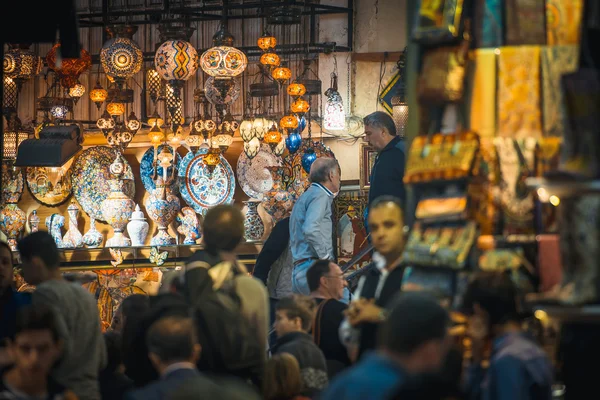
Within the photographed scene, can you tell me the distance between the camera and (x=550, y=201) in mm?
4176

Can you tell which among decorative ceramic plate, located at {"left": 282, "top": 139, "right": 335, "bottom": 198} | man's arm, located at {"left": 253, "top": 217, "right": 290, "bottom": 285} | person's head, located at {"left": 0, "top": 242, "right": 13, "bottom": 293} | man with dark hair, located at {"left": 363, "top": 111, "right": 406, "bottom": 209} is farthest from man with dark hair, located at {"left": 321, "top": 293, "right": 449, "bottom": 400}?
decorative ceramic plate, located at {"left": 282, "top": 139, "right": 335, "bottom": 198}

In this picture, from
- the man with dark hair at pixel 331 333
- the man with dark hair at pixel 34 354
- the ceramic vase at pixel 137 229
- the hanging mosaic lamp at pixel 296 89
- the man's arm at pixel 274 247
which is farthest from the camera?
the ceramic vase at pixel 137 229

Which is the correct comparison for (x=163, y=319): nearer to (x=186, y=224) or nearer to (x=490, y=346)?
(x=490, y=346)

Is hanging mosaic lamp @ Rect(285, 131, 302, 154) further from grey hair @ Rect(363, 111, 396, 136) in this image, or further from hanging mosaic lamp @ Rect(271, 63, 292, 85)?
grey hair @ Rect(363, 111, 396, 136)

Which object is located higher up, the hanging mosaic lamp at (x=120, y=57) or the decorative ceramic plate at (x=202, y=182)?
the hanging mosaic lamp at (x=120, y=57)

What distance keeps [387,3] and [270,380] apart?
678 cm

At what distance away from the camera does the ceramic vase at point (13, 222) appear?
11.6m

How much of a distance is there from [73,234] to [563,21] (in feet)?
26.0

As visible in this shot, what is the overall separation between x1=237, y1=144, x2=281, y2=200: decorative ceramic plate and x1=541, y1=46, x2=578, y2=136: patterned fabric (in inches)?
274

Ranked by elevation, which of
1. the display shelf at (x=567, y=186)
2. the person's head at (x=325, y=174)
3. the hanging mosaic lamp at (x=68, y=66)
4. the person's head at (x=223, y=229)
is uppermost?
the hanging mosaic lamp at (x=68, y=66)

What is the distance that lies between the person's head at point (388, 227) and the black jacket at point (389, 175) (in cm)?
225

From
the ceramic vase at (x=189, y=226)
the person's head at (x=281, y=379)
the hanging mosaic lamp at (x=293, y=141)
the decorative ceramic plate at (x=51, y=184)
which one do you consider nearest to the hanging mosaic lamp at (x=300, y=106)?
the hanging mosaic lamp at (x=293, y=141)

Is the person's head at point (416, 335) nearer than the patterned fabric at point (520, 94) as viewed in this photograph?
Yes

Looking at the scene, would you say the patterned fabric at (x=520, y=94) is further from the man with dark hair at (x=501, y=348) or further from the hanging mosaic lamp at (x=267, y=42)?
the hanging mosaic lamp at (x=267, y=42)
